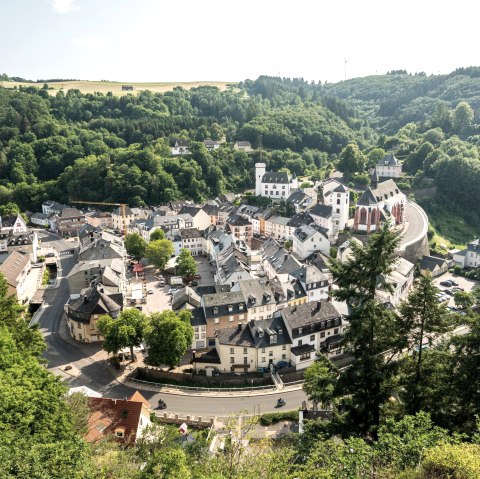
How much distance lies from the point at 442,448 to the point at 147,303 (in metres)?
44.6

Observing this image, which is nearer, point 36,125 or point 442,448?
point 442,448

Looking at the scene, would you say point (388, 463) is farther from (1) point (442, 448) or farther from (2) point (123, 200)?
(2) point (123, 200)

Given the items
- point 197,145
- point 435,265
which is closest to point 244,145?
point 197,145

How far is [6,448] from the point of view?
15219 mm

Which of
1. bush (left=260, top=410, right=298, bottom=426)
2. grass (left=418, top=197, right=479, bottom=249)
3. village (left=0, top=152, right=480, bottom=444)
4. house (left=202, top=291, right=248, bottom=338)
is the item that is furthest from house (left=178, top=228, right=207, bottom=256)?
bush (left=260, top=410, right=298, bottom=426)

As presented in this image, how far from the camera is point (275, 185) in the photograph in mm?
89938

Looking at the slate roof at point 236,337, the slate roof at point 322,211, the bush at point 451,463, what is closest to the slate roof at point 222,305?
the slate roof at point 236,337

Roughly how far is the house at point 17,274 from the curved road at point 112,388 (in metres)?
6.05

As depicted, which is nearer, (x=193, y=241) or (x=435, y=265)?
(x=435, y=265)

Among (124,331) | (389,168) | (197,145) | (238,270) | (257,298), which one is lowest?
(124,331)

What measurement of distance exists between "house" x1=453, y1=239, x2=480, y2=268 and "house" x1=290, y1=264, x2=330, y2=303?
97.9ft

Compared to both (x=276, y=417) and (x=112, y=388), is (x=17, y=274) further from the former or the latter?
(x=276, y=417)

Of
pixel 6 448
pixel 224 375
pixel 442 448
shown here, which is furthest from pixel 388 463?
pixel 224 375

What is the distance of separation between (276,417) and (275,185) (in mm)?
61105
